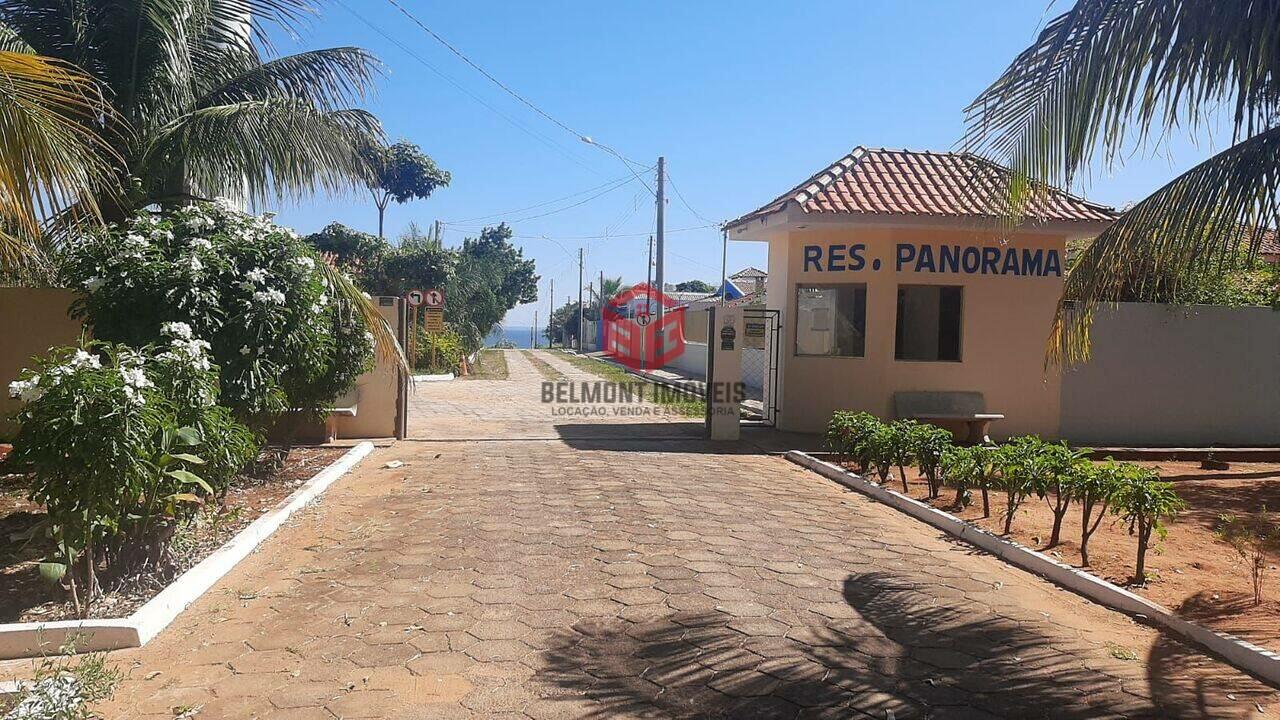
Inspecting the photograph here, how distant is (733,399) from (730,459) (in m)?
1.62

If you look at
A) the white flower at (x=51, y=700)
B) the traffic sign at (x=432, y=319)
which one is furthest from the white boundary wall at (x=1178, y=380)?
the traffic sign at (x=432, y=319)

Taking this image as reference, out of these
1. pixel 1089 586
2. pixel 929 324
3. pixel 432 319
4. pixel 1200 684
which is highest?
pixel 432 319

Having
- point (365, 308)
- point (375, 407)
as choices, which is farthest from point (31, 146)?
point (375, 407)

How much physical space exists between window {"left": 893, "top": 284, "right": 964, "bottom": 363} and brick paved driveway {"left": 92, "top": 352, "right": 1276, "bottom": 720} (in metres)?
5.22

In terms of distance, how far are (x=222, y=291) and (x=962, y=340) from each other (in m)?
9.57

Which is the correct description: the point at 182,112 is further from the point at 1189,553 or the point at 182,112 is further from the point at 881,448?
the point at 1189,553

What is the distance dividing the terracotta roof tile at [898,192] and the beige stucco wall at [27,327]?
8.63 m

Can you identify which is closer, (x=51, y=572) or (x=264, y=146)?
(x=51, y=572)

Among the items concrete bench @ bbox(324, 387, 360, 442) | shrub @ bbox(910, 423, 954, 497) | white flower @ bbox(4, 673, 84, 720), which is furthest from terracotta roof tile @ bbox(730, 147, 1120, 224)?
white flower @ bbox(4, 673, 84, 720)

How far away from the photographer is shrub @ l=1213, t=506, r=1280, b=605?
6.01m

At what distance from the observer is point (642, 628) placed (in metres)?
4.48

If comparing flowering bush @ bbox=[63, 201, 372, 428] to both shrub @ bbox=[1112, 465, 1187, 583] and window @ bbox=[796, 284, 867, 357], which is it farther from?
window @ bbox=[796, 284, 867, 357]

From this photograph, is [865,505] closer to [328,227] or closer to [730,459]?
[730,459]

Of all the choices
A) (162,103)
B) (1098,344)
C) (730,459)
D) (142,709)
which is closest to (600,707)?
(142,709)
